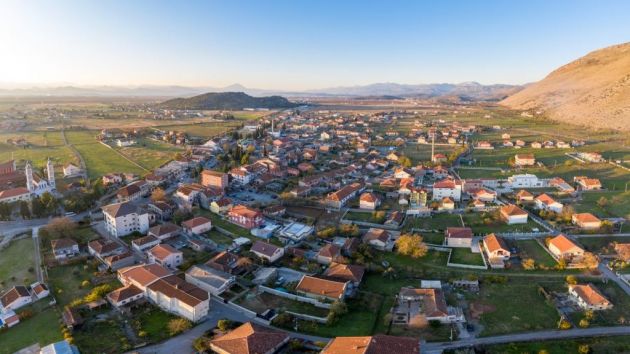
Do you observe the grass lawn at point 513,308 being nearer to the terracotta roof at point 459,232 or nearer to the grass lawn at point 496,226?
the terracotta roof at point 459,232

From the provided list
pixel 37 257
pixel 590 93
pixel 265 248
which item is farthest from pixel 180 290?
pixel 590 93

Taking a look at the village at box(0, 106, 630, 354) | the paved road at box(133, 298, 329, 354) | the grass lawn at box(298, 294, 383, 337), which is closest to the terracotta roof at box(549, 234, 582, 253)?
the village at box(0, 106, 630, 354)

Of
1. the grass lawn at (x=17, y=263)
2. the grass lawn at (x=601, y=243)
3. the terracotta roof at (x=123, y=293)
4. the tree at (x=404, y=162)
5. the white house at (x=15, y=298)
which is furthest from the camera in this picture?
the tree at (x=404, y=162)

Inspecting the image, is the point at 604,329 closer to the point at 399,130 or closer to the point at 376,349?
the point at 376,349

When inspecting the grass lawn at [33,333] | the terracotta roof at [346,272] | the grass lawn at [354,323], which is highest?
the terracotta roof at [346,272]

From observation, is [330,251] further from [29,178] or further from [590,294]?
[29,178]

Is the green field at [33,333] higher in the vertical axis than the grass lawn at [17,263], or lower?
lower

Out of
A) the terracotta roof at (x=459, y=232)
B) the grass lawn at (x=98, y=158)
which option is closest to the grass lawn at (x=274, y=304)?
the terracotta roof at (x=459, y=232)
